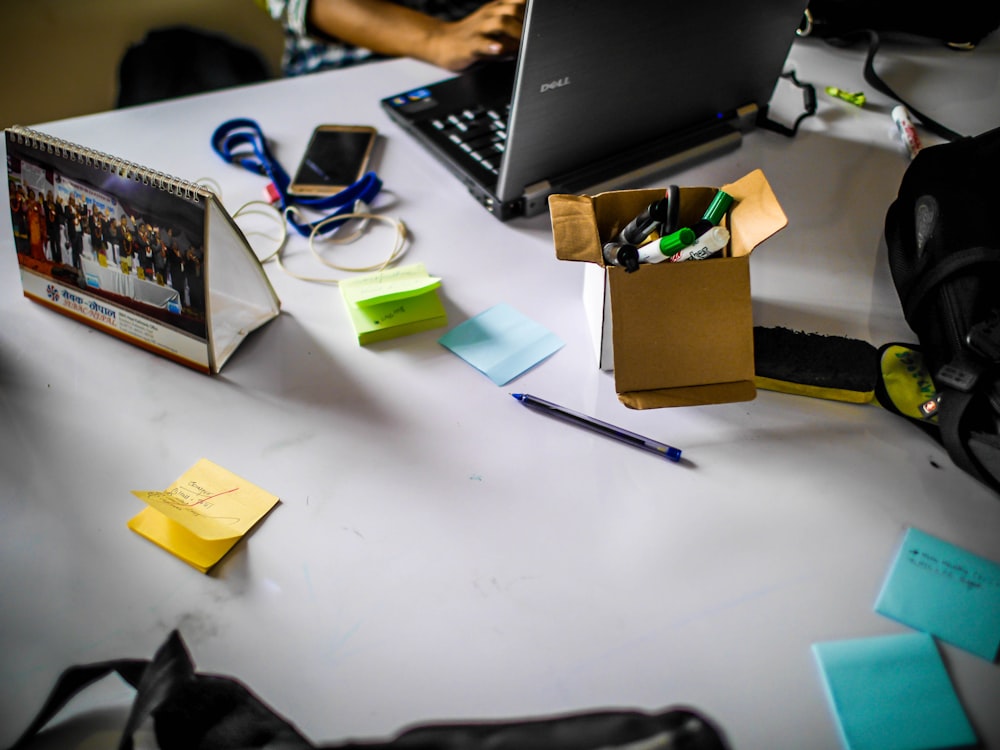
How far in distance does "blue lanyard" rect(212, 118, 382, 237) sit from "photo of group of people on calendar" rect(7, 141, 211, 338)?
22cm

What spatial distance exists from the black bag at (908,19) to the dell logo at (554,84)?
0.69m

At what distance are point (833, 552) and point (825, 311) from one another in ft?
0.99

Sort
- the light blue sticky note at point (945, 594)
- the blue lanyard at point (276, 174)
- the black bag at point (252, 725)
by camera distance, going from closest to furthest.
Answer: the black bag at point (252, 725) < the light blue sticky note at point (945, 594) < the blue lanyard at point (276, 174)

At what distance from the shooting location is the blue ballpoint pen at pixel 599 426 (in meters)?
0.63

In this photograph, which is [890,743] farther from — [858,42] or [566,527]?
[858,42]

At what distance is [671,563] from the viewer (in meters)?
0.56

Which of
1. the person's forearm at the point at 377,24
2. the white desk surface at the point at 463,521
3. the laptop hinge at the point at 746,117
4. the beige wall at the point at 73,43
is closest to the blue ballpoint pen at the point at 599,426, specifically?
the white desk surface at the point at 463,521

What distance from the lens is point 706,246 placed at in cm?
63

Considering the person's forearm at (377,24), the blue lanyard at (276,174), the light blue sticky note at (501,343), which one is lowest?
the light blue sticky note at (501,343)

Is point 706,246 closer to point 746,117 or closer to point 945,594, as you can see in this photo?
point 945,594

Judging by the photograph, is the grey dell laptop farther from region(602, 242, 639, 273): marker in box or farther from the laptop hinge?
region(602, 242, 639, 273): marker in box

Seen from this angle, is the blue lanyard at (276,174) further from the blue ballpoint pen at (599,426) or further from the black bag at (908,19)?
the black bag at (908,19)

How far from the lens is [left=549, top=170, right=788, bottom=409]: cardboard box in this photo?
2.04ft

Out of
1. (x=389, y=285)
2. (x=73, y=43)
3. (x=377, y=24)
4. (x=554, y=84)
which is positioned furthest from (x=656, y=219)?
(x=73, y=43)
